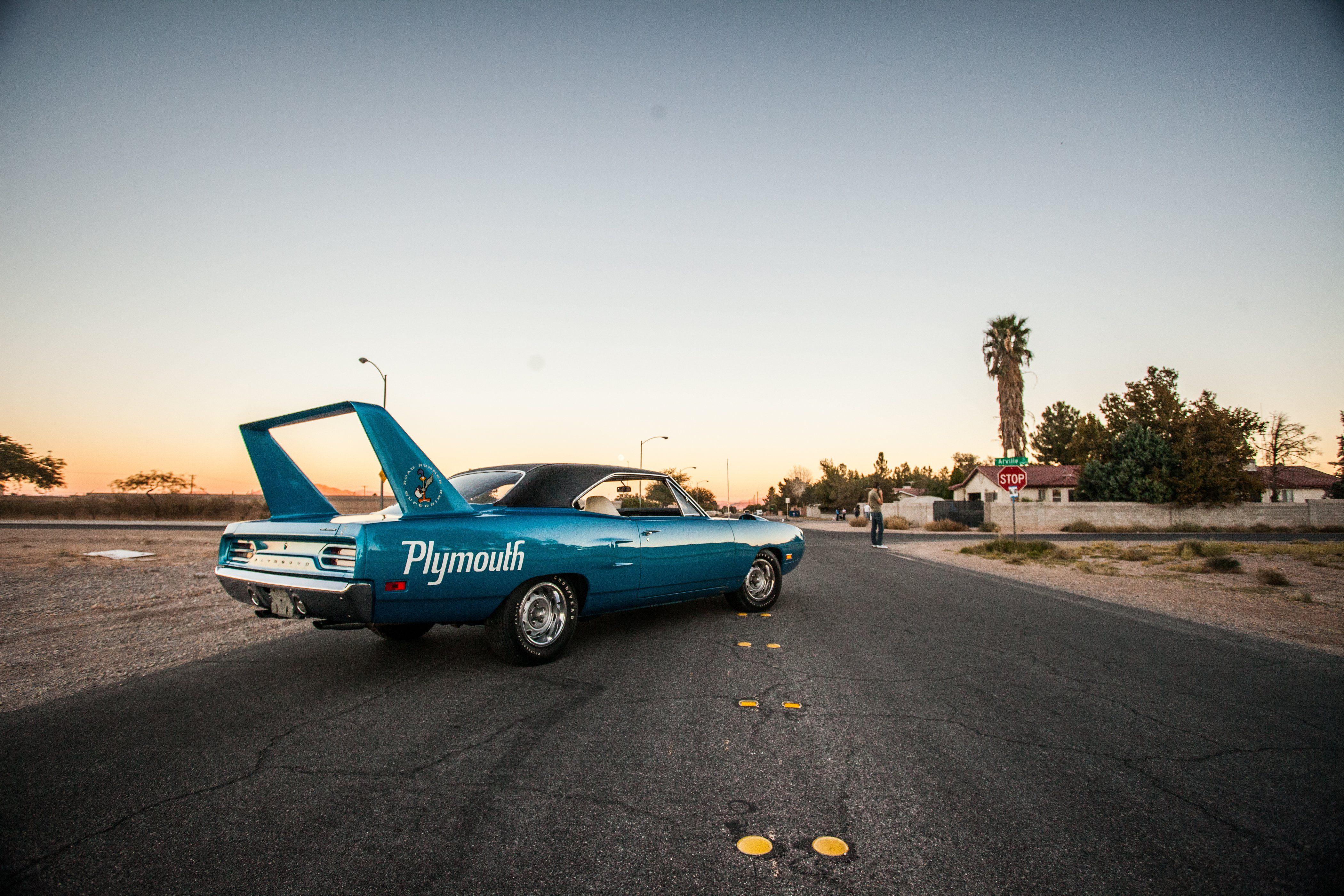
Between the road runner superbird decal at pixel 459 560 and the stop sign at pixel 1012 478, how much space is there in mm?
13761

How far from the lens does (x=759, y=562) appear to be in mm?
7035

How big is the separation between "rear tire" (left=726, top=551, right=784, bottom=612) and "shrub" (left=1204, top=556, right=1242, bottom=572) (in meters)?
10.6

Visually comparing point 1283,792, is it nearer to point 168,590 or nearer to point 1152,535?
point 168,590

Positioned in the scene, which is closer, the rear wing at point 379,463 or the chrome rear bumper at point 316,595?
the chrome rear bumper at point 316,595

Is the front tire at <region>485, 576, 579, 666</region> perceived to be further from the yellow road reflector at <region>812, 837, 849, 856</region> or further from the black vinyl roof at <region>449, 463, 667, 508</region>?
the yellow road reflector at <region>812, 837, 849, 856</region>

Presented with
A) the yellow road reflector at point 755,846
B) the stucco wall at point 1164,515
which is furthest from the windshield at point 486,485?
the stucco wall at point 1164,515

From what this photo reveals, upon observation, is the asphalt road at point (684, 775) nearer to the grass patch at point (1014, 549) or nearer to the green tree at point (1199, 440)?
the grass patch at point (1014, 549)

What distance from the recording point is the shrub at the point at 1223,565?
12.0m

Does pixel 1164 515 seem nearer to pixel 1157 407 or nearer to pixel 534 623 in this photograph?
pixel 1157 407

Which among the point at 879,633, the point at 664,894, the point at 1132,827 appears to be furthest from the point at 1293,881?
the point at 879,633

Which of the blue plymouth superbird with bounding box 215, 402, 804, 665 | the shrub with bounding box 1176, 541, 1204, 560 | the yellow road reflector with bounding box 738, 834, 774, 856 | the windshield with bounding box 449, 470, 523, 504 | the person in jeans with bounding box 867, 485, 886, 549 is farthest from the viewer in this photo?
the person in jeans with bounding box 867, 485, 886, 549

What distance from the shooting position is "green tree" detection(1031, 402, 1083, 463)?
72.5 m

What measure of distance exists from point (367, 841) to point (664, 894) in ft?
3.54

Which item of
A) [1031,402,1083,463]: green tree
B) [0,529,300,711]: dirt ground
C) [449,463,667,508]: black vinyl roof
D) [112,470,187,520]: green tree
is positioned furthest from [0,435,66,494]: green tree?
[1031,402,1083,463]: green tree
